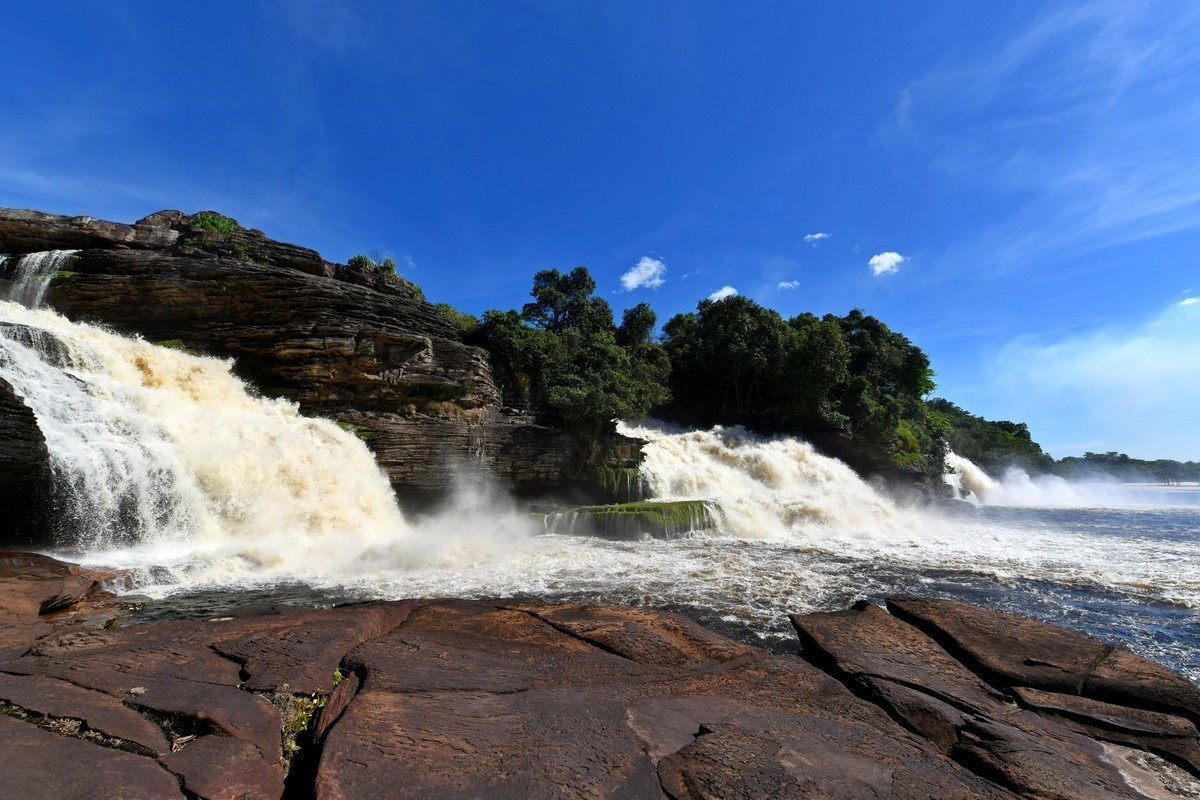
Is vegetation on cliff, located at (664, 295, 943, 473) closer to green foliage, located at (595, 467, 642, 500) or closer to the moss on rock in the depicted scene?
green foliage, located at (595, 467, 642, 500)

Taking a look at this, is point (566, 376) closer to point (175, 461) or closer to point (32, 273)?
point (175, 461)

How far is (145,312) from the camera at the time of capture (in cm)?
A: 1605

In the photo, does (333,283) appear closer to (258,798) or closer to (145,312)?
(145,312)

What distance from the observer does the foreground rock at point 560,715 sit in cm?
316

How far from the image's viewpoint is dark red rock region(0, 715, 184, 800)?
2.76 meters

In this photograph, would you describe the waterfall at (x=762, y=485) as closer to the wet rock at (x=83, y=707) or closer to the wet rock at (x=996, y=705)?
the wet rock at (x=996, y=705)

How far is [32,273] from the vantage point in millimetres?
15383

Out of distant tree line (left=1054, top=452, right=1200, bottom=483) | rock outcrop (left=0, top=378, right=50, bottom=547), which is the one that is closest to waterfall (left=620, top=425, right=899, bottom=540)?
rock outcrop (left=0, top=378, right=50, bottom=547)

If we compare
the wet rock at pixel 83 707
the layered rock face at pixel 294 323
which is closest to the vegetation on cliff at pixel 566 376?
the layered rock face at pixel 294 323

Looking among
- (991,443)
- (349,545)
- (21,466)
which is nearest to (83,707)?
(21,466)

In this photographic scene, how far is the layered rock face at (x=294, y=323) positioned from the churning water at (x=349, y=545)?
3.71ft

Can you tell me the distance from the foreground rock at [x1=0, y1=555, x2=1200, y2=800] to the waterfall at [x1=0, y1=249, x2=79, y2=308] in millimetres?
14847

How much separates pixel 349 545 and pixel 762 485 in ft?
61.6

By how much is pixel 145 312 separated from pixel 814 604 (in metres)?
21.2
